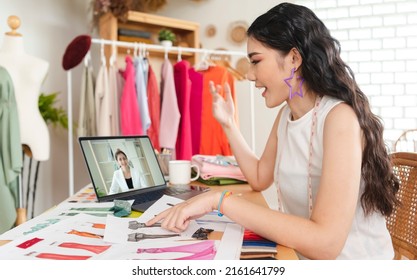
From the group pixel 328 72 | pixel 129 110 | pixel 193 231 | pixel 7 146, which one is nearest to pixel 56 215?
pixel 193 231

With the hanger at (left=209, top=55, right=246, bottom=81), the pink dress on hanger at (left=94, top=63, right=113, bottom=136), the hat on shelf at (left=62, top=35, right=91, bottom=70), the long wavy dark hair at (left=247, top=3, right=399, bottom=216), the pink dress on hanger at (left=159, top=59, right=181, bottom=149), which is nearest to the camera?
the long wavy dark hair at (left=247, top=3, right=399, bottom=216)

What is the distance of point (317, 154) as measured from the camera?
898 mm

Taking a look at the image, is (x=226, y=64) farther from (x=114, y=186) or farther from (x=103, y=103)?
(x=114, y=186)

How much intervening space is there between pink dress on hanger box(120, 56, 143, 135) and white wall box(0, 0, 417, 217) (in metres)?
0.77

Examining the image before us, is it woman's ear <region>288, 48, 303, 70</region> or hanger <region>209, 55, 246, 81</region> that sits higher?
hanger <region>209, 55, 246, 81</region>

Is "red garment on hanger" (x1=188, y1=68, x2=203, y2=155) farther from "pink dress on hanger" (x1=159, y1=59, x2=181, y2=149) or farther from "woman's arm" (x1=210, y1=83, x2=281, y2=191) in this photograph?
"woman's arm" (x1=210, y1=83, x2=281, y2=191)

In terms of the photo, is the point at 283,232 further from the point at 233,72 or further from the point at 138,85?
the point at 233,72

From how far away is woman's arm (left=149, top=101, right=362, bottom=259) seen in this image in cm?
67

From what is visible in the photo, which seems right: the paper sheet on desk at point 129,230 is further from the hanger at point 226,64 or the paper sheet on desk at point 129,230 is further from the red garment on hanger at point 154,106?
the hanger at point 226,64

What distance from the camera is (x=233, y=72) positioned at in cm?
252

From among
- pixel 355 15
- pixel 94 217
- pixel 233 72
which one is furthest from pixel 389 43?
pixel 94 217

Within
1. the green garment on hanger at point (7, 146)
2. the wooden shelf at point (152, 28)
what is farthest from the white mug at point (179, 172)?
the wooden shelf at point (152, 28)

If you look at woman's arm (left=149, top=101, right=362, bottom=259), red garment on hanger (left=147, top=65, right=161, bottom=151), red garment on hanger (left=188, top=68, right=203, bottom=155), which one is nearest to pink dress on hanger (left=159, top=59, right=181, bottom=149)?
red garment on hanger (left=147, top=65, right=161, bottom=151)

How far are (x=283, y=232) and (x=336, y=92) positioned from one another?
39 cm
